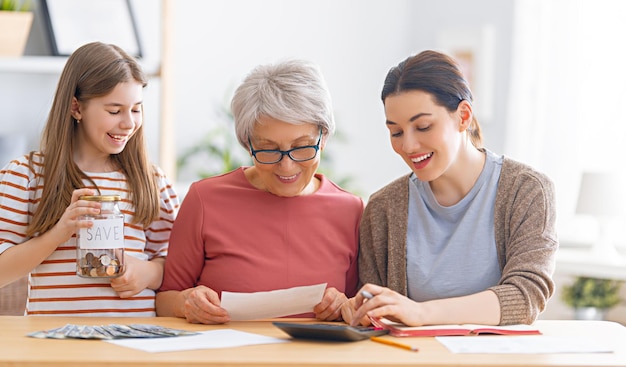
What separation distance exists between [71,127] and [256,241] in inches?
21.7

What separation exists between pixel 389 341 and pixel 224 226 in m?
0.67

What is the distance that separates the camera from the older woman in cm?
211

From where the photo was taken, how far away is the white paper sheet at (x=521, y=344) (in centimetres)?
167

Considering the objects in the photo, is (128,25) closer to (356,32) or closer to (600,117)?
(356,32)

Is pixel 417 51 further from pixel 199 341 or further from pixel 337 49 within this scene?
pixel 199 341

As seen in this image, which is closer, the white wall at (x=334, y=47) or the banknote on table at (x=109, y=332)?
the banknote on table at (x=109, y=332)

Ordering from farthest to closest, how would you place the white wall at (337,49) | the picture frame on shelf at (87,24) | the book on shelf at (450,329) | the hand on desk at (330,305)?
the white wall at (337,49), the picture frame on shelf at (87,24), the hand on desk at (330,305), the book on shelf at (450,329)

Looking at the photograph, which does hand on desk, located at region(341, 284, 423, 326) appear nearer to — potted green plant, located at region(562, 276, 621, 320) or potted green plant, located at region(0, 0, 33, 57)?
potted green plant, located at region(0, 0, 33, 57)

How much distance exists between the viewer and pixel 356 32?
529 centimetres

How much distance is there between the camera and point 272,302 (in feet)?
6.39

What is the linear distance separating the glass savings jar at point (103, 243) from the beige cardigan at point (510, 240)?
0.65m

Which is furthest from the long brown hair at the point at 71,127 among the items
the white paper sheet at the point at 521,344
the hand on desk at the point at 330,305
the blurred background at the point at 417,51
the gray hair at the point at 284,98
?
the blurred background at the point at 417,51

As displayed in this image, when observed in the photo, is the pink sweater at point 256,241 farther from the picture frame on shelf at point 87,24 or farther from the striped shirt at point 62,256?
the picture frame on shelf at point 87,24

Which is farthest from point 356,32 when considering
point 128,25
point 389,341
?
point 389,341
